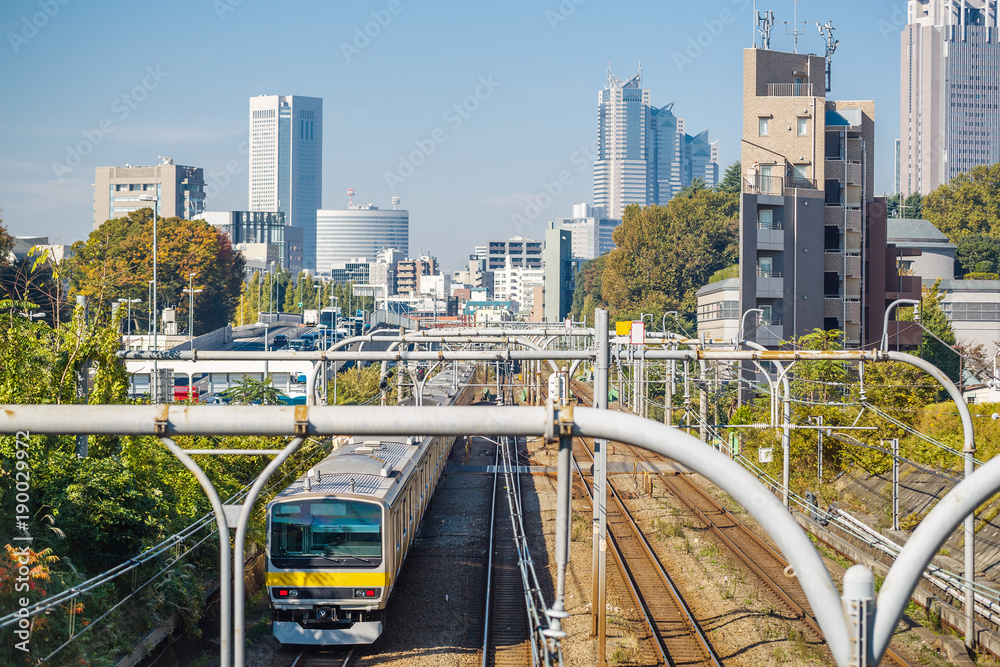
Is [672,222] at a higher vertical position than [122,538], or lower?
higher

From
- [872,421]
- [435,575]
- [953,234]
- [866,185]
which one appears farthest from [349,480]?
→ [953,234]

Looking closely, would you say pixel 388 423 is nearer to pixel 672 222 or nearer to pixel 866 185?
pixel 866 185

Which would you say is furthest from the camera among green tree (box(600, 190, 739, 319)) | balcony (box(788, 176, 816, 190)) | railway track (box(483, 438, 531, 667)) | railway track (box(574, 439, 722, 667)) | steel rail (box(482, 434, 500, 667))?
green tree (box(600, 190, 739, 319))

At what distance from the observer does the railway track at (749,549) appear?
49.7 ft

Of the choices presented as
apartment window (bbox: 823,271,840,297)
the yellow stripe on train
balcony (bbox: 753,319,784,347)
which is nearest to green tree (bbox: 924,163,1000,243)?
apartment window (bbox: 823,271,840,297)

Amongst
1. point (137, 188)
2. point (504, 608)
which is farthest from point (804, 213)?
point (137, 188)

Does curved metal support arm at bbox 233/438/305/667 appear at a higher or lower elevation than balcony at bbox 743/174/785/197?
lower

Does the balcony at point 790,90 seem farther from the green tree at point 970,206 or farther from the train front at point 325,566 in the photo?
the green tree at point 970,206

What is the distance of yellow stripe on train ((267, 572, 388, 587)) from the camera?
42.9 ft

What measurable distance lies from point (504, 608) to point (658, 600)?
277 cm

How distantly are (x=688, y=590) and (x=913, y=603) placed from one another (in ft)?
12.6

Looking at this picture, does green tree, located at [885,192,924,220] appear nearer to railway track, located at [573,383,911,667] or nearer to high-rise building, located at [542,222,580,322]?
high-rise building, located at [542,222,580,322]

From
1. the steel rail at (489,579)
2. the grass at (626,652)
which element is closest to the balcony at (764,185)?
the steel rail at (489,579)

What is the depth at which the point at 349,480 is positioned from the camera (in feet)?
46.5
